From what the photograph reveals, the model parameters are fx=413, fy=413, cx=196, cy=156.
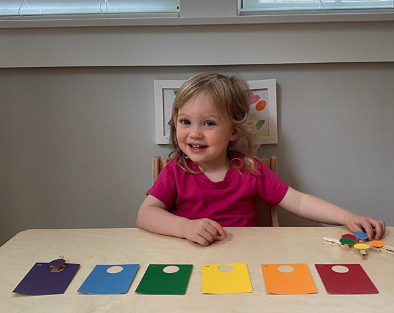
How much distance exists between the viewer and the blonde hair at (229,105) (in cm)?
107

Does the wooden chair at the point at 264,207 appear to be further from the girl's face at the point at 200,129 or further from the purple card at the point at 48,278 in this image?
the purple card at the point at 48,278

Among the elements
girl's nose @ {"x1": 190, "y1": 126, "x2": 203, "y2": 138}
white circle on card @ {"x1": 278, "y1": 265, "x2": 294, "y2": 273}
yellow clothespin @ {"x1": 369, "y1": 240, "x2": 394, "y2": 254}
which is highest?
girl's nose @ {"x1": 190, "y1": 126, "x2": 203, "y2": 138}

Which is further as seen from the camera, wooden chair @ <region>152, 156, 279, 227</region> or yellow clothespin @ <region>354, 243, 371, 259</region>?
wooden chair @ <region>152, 156, 279, 227</region>

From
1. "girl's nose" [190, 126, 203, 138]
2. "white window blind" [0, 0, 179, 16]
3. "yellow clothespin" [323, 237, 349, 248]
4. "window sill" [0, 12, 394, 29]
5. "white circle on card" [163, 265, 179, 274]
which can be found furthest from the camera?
"white window blind" [0, 0, 179, 16]

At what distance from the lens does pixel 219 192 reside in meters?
1.13

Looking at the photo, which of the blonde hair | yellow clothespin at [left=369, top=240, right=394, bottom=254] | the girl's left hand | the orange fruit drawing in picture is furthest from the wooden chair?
yellow clothespin at [left=369, top=240, right=394, bottom=254]

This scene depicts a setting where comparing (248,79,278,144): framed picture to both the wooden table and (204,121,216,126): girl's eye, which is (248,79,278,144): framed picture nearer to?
(204,121,216,126): girl's eye

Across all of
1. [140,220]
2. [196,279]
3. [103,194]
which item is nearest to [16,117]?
[103,194]

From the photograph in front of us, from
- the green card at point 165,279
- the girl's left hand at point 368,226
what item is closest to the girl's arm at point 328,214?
the girl's left hand at point 368,226

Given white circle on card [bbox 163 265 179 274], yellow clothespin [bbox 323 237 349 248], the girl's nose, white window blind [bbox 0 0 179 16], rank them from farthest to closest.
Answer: white window blind [bbox 0 0 179 16], the girl's nose, yellow clothespin [bbox 323 237 349 248], white circle on card [bbox 163 265 179 274]

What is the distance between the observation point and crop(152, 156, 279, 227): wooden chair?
3.98 ft

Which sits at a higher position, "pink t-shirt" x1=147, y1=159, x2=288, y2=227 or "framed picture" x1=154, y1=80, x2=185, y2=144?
"framed picture" x1=154, y1=80, x2=185, y2=144

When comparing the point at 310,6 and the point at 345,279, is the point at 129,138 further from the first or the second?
the point at 345,279

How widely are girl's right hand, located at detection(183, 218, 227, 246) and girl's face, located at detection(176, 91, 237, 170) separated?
0.28 m
